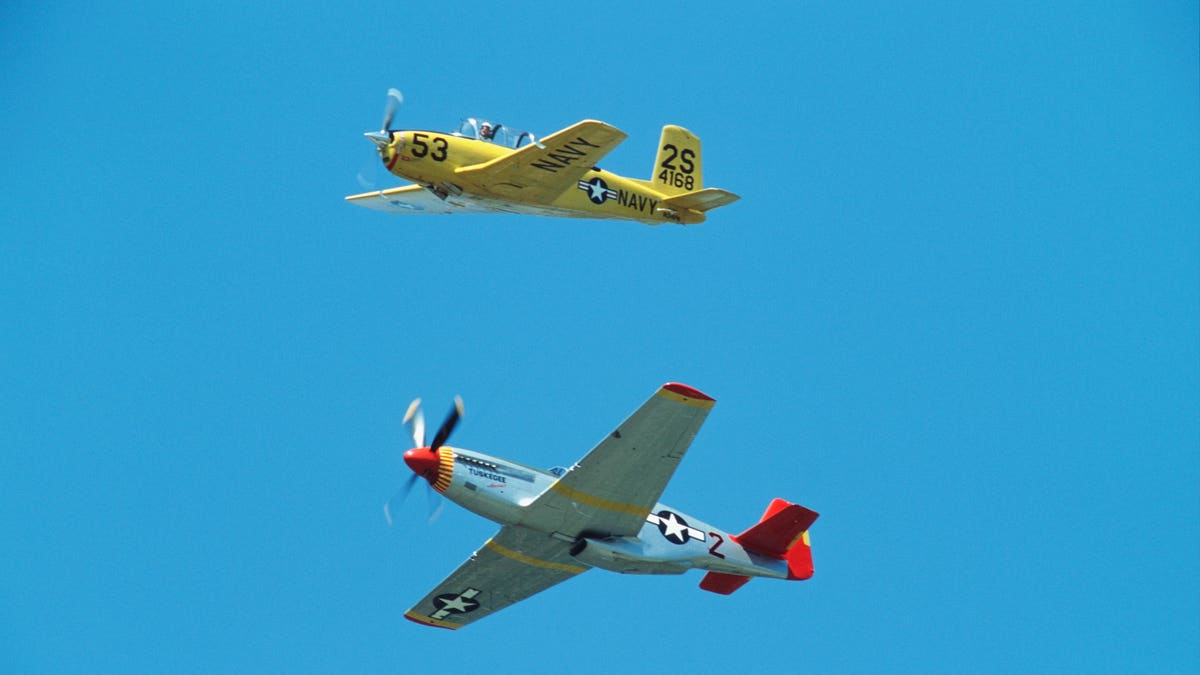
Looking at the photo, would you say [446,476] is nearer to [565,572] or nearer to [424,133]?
[565,572]

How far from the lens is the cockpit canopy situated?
31.8 metres

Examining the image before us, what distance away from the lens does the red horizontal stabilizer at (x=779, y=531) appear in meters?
30.1

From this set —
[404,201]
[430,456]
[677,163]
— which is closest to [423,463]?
[430,456]

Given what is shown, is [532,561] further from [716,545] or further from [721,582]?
[721,582]

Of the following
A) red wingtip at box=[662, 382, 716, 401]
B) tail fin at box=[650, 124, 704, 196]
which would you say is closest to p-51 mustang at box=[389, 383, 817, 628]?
red wingtip at box=[662, 382, 716, 401]

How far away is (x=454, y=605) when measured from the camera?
31.7 metres

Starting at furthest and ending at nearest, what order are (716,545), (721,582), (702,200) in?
(702,200), (721,582), (716,545)

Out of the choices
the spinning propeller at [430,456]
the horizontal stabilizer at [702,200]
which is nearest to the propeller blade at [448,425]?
the spinning propeller at [430,456]

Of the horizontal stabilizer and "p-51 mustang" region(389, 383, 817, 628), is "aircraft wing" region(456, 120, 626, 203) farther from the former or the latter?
"p-51 mustang" region(389, 383, 817, 628)

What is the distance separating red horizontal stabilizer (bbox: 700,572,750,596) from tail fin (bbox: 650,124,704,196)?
9723 mm

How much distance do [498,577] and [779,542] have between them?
5.92 metres

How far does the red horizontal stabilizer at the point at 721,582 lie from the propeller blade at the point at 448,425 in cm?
730

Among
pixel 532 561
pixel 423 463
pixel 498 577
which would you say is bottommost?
pixel 498 577

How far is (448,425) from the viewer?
89.2 feet
